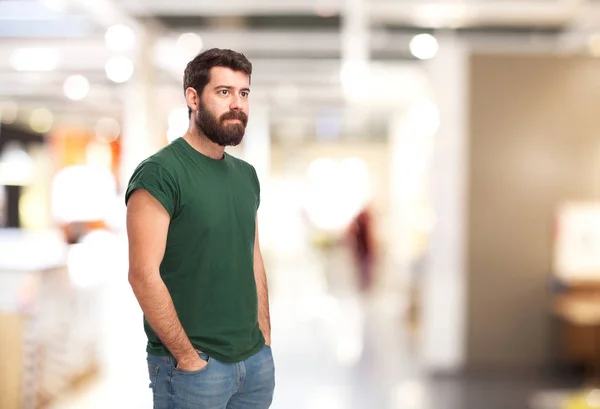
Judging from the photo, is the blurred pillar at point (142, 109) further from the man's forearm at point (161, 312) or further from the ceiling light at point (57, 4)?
the man's forearm at point (161, 312)

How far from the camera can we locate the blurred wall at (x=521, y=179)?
22.2 ft

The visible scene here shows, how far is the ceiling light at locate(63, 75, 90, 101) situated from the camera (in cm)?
1338

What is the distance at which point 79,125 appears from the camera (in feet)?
65.9

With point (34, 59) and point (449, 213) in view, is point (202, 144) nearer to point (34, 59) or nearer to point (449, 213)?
point (449, 213)

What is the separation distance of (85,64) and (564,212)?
25.7ft

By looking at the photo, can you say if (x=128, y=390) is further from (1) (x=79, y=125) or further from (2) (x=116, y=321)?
(1) (x=79, y=125)

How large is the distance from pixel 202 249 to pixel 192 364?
0.28 m

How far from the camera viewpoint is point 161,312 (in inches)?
68.6

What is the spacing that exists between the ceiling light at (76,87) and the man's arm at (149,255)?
12026 millimetres

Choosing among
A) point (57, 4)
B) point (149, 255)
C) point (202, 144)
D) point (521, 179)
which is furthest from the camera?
point (521, 179)

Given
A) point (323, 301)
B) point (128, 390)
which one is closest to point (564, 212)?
point (128, 390)

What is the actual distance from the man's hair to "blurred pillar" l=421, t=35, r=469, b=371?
5307 millimetres

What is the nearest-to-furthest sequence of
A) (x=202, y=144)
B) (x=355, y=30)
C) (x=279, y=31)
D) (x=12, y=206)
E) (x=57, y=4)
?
(x=202, y=144) < (x=57, y=4) < (x=355, y=30) < (x=279, y=31) < (x=12, y=206)

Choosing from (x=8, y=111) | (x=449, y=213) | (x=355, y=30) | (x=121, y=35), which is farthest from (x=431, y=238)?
(x=8, y=111)
